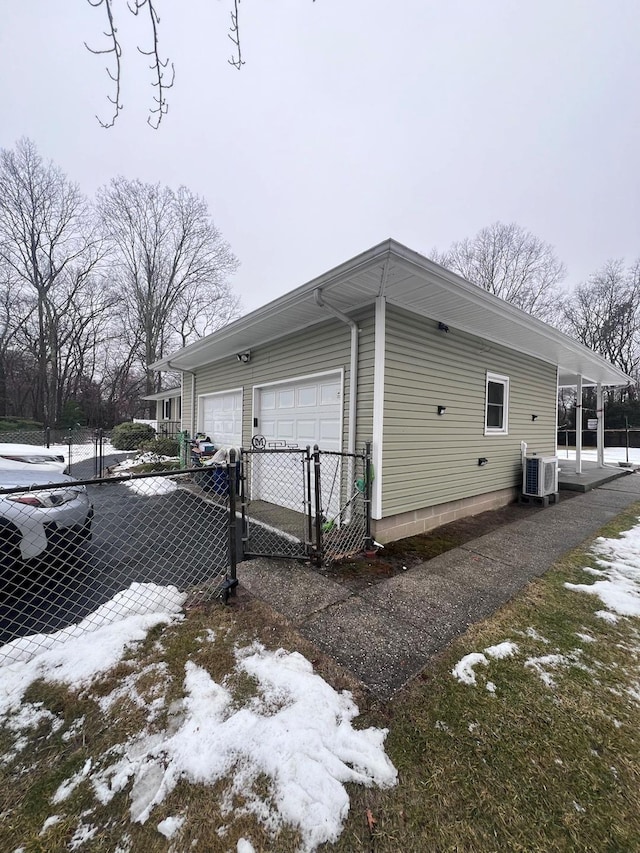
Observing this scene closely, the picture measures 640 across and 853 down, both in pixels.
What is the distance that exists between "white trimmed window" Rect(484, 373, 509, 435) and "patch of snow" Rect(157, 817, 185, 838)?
5.63 meters

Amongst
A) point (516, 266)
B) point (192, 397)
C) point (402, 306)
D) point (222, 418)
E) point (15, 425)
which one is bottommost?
point (15, 425)

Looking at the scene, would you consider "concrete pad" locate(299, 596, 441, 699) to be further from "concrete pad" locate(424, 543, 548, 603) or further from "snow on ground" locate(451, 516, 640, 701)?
"concrete pad" locate(424, 543, 548, 603)

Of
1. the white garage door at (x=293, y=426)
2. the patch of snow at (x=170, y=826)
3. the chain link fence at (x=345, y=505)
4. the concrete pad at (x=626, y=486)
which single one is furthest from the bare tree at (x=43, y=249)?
the concrete pad at (x=626, y=486)

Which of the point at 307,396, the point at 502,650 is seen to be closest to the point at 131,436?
the point at 307,396

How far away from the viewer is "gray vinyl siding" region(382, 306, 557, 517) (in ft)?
13.4

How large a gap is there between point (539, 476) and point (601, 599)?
365 cm

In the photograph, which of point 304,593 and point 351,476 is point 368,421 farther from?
point 304,593

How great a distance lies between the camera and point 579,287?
21.2 metres

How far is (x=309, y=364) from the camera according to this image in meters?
4.98

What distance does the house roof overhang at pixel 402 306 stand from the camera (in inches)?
129

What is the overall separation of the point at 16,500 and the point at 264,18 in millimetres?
3634

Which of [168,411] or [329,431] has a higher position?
[168,411]

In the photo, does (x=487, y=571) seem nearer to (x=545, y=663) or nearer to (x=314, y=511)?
(x=545, y=663)

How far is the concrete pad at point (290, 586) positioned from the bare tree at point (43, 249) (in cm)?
2119
